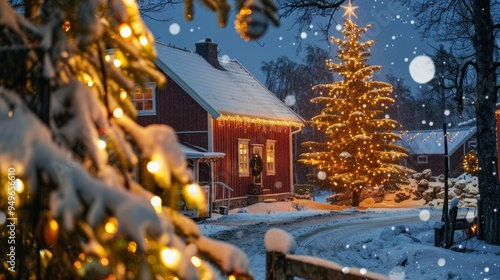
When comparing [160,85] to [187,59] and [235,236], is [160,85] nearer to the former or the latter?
[235,236]

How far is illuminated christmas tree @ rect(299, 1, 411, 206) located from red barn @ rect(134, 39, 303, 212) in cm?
185

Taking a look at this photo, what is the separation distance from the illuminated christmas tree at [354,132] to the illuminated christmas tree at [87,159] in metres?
26.6

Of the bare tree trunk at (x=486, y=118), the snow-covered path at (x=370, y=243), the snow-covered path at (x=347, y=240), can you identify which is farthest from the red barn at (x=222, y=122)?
the bare tree trunk at (x=486, y=118)

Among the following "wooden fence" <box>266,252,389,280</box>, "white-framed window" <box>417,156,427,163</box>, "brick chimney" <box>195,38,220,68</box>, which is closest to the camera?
"wooden fence" <box>266,252,389,280</box>

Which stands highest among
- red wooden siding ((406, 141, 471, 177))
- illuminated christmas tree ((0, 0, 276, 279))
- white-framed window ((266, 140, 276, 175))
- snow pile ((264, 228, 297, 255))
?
illuminated christmas tree ((0, 0, 276, 279))

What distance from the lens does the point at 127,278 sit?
83.4 inches

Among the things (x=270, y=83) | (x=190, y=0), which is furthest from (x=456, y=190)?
(x=190, y=0)

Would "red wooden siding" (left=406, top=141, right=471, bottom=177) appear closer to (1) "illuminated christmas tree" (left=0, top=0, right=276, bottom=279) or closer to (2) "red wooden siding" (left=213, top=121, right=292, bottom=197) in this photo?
(2) "red wooden siding" (left=213, top=121, right=292, bottom=197)

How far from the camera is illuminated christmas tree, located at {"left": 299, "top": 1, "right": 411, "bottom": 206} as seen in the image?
95.4 ft

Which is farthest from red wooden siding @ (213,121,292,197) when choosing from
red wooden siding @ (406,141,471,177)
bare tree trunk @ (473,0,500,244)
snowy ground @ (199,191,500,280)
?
red wooden siding @ (406,141,471,177)

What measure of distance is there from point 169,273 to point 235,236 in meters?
14.9

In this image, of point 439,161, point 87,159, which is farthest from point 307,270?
point 439,161

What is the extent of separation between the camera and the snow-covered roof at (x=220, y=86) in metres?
25.0

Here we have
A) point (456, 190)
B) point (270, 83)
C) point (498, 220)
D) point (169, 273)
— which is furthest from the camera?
point (270, 83)
